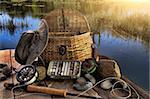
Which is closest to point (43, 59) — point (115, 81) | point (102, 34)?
point (115, 81)

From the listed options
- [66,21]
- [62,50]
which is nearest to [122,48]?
[66,21]

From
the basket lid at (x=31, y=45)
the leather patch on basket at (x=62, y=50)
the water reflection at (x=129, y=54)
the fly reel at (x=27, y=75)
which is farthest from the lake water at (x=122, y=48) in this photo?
the fly reel at (x=27, y=75)

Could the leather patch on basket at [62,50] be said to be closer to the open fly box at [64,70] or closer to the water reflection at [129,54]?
the open fly box at [64,70]

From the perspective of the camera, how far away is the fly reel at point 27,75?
265 centimetres

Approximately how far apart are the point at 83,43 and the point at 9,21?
656 cm

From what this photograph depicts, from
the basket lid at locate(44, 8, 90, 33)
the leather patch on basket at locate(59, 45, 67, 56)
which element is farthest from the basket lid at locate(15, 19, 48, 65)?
the basket lid at locate(44, 8, 90, 33)

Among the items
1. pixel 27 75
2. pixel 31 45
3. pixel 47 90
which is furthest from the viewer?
pixel 31 45

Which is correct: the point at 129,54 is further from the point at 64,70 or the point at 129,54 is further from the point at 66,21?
the point at 64,70

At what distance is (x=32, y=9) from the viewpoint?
11.3 m

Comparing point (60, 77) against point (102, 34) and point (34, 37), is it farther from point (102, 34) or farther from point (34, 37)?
point (102, 34)

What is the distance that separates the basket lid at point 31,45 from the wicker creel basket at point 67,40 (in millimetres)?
152

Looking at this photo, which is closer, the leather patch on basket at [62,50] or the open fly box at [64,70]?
the open fly box at [64,70]

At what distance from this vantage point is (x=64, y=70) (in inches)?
110

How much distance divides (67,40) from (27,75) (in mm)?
605
